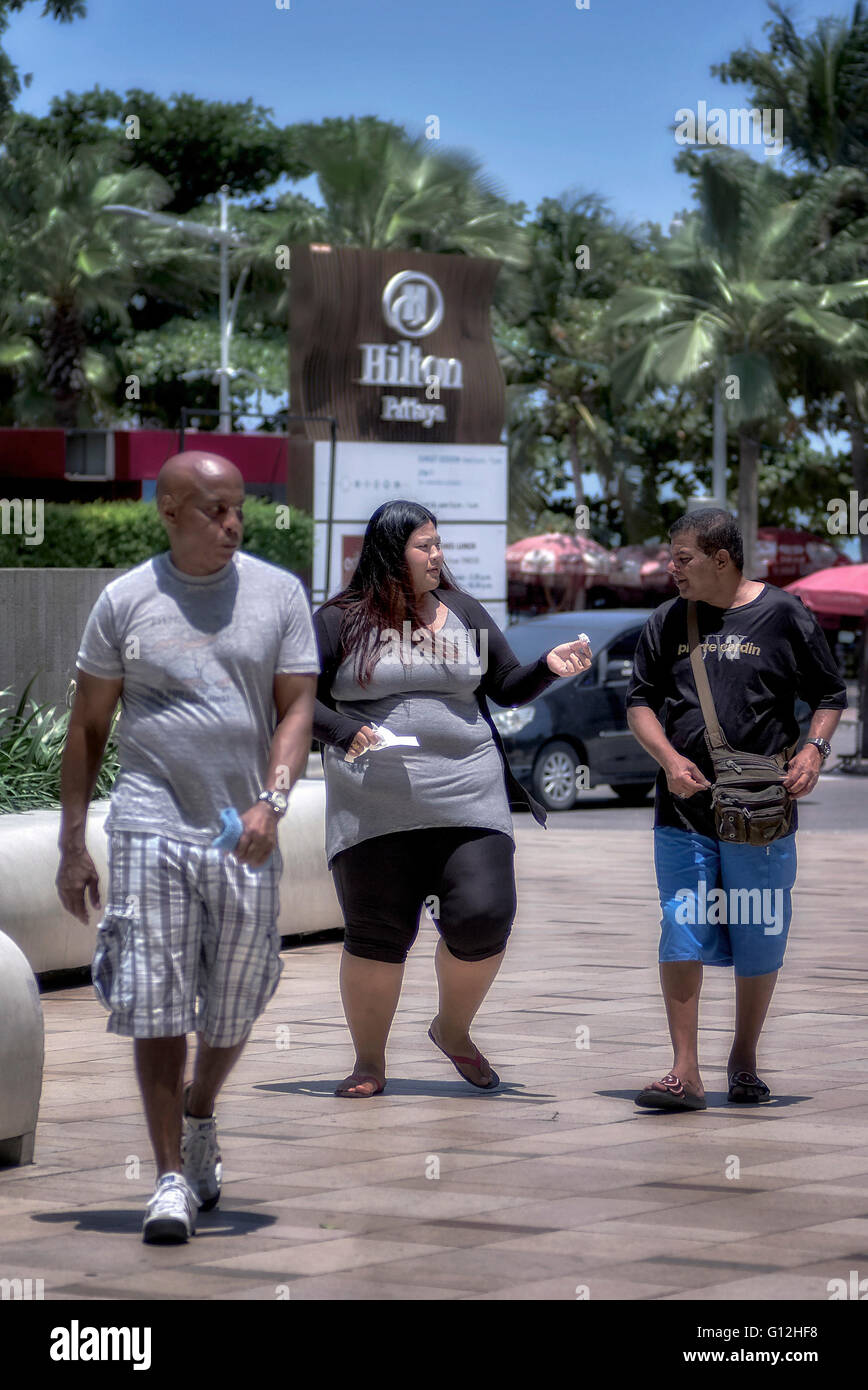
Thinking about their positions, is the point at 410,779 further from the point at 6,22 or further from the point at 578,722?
the point at 6,22

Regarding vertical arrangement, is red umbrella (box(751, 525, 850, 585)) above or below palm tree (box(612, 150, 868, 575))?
below

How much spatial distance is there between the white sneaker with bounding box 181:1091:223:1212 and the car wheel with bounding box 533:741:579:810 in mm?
13525

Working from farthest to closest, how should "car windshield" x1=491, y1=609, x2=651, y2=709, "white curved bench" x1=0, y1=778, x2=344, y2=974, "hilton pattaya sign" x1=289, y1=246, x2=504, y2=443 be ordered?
1. "hilton pattaya sign" x1=289, y1=246, x2=504, y2=443
2. "car windshield" x1=491, y1=609, x2=651, y2=709
3. "white curved bench" x1=0, y1=778, x2=344, y2=974

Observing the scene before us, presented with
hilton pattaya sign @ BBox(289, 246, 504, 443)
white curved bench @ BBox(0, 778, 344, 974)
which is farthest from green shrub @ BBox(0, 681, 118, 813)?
hilton pattaya sign @ BBox(289, 246, 504, 443)

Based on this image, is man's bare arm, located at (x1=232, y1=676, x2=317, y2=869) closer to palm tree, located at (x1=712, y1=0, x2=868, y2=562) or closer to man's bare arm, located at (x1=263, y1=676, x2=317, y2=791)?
man's bare arm, located at (x1=263, y1=676, x2=317, y2=791)

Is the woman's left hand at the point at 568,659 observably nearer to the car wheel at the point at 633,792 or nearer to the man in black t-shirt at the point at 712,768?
the man in black t-shirt at the point at 712,768

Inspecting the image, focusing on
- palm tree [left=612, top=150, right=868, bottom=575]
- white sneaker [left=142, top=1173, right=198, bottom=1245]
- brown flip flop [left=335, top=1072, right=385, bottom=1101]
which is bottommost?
brown flip flop [left=335, top=1072, right=385, bottom=1101]

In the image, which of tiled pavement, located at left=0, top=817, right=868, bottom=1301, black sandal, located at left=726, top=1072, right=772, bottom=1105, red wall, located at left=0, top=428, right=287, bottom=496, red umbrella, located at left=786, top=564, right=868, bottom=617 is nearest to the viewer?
tiled pavement, located at left=0, top=817, right=868, bottom=1301

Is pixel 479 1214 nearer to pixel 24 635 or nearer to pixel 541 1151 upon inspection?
pixel 541 1151

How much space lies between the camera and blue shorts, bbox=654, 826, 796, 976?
19.2 ft

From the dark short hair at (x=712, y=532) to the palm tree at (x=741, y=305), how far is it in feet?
109

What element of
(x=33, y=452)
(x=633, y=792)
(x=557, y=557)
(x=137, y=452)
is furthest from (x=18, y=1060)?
(x=557, y=557)

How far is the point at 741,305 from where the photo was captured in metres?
39.8

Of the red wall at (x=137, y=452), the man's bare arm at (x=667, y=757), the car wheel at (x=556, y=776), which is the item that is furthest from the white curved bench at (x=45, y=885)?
the red wall at (x=137, y=452)
